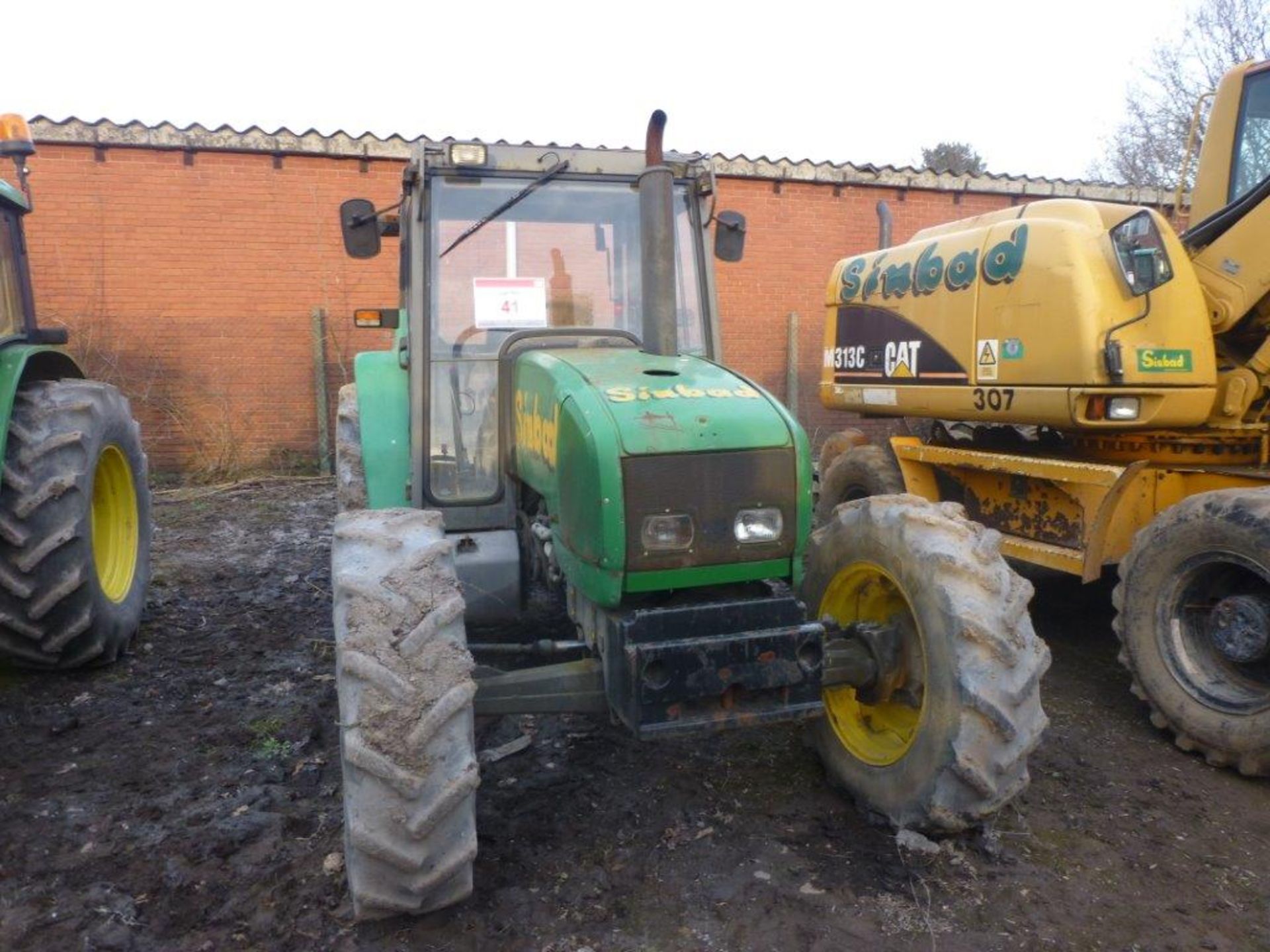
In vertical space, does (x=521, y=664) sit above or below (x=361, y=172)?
below

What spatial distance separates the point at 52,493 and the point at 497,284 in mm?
2162

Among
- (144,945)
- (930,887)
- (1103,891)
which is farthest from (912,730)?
(144,945)

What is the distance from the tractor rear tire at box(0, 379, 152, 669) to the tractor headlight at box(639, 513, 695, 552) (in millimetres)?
2837

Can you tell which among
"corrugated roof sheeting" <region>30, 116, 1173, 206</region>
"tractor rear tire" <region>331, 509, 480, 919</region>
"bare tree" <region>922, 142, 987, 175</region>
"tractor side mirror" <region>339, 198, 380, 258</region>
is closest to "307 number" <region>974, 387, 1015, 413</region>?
"tractor side mirror" <region>339, 198, 380, 258</region>

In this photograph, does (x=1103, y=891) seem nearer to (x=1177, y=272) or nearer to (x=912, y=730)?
(x=912, y=730)

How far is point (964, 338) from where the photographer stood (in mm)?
4969

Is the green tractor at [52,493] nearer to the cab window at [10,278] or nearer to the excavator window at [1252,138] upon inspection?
the cab window at [10,278]

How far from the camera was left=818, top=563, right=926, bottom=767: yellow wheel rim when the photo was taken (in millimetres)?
3084

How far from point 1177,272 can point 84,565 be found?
→ 16.5ft

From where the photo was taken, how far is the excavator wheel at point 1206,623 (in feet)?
11.6

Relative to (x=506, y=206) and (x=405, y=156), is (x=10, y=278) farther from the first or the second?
(x=405, y=156)

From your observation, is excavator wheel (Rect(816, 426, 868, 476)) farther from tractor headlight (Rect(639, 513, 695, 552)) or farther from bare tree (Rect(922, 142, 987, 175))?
bare tree (Rect(922, 142, 987, 175))

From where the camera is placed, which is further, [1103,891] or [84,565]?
[84,565]

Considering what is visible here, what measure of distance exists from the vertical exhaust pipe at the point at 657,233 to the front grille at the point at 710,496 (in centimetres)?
72
